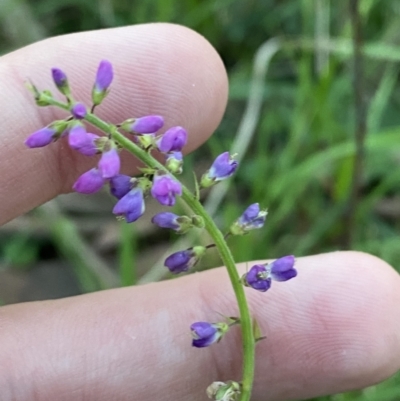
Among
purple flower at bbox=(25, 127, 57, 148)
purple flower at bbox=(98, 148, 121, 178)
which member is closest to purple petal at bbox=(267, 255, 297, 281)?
purple flower at bbox=(98, 148, 121, 178)

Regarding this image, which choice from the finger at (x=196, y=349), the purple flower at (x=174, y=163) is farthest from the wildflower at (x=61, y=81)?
the finger at (x=196, y=349)

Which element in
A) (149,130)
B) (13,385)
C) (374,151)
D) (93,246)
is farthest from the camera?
(93,246)

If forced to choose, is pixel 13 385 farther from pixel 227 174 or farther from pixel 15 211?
pixel 227 174

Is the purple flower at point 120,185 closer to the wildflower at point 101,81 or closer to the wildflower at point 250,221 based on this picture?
the wildflower at point 101,81

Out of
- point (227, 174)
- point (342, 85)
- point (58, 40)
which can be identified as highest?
point (58, 40)

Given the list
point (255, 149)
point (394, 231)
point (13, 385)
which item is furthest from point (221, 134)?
point (13, 385)

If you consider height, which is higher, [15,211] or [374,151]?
[15,211]

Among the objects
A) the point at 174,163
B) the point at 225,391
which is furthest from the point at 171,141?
the point at 225,391
